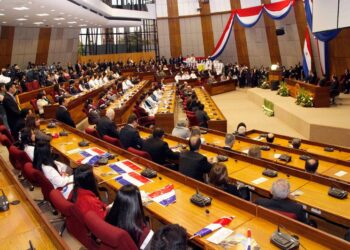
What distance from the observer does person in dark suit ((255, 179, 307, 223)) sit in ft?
10.5

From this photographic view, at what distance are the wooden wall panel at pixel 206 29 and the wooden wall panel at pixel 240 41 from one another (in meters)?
2.10

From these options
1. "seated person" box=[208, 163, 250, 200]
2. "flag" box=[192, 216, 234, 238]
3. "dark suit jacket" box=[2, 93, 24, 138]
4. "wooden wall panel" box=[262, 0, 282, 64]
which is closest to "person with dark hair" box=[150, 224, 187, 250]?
"flag" box=[192, 216, 234, 238]

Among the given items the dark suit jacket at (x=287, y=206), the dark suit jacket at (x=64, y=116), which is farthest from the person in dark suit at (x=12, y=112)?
the dark suit jacket at (x=287, y=206)

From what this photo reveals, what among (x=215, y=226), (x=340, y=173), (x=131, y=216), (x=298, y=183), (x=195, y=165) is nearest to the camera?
(x=131, y=216)

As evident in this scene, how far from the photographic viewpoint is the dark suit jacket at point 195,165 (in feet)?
14.0

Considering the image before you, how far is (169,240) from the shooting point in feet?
6.36

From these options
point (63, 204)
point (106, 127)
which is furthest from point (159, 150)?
point (63, 204)

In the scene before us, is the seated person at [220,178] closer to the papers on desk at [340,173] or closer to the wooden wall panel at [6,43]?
the papers on desk at [340,173]

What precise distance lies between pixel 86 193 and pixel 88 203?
120 mm

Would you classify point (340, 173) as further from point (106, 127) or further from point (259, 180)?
point (106, 127)

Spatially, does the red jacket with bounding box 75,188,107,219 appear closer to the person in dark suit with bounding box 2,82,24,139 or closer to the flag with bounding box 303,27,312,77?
the person in dark suit with bounding box 2,82,24,139

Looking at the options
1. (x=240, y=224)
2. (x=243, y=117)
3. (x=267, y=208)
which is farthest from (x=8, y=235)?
(x=243, y=117)

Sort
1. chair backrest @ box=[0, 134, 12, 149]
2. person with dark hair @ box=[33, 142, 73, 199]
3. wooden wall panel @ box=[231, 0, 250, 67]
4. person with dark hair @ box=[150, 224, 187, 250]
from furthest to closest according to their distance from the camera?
wooden wall panel @ box=[231, 0, 250, 67]
chair backrest @ box=[0, 134, 12, 149]
person with dark hair @ box=[33, 142, 73, 199]
person with dark hair @ box=[150, 224, 187, 250]

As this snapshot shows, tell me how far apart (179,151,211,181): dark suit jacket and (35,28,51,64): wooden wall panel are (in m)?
18.3
